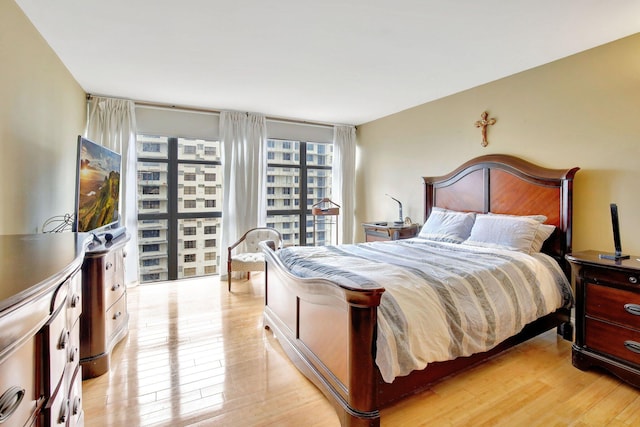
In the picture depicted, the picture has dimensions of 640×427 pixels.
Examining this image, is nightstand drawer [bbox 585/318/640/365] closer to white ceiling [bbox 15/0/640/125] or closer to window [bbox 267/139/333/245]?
white ceiling [bbox 15/0/640/125]

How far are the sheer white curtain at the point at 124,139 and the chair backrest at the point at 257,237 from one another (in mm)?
1460

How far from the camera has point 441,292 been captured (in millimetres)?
1990

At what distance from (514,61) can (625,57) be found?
790 millimetres

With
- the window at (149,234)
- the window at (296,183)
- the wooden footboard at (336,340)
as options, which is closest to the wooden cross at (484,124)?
the window at (296,183)

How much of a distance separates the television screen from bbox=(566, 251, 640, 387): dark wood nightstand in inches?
140

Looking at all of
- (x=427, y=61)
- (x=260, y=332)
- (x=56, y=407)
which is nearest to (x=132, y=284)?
(x=260, y=332)

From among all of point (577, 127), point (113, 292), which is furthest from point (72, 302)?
point (577, 127)

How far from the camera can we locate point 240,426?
1767 mm

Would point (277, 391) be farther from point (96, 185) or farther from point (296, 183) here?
point (296, 183)

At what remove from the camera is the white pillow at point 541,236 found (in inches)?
112

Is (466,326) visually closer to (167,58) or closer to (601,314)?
(601,314)

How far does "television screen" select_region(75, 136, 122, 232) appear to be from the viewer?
222 centimetres

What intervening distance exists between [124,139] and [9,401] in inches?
163

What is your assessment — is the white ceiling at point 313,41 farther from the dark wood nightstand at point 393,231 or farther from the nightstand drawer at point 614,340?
the nightstand drawer at point 614,340
